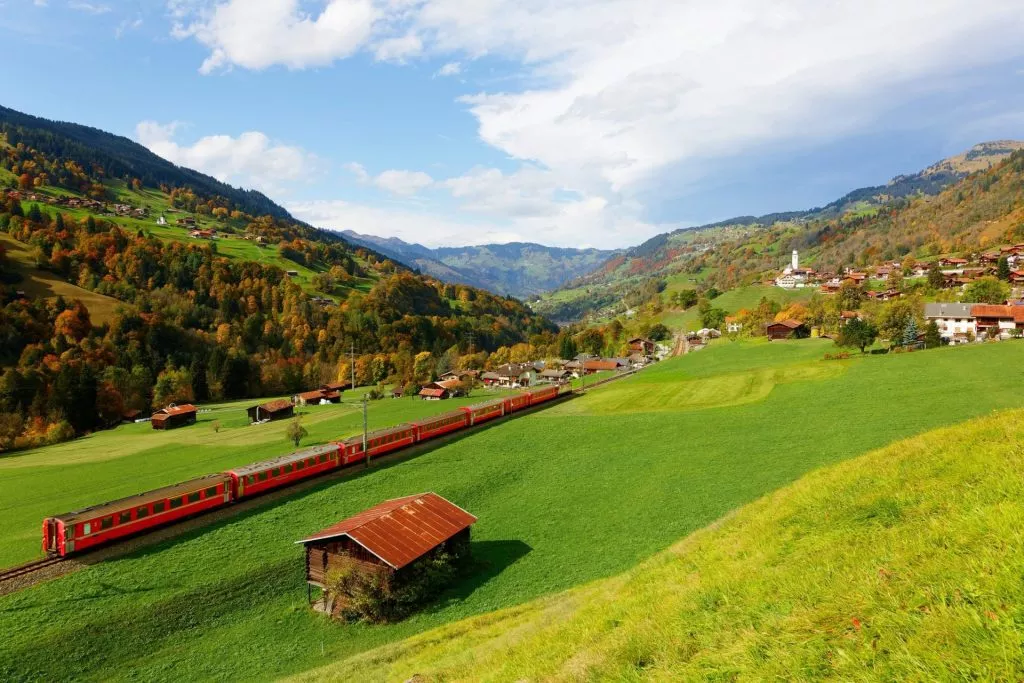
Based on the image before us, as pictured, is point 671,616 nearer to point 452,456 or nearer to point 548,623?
point 548,623

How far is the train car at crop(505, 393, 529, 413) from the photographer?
172 feet

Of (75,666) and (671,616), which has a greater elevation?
(671,616)

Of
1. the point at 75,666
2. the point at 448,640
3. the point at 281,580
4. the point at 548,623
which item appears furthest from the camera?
the point at 281,580

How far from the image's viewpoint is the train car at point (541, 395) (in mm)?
56719

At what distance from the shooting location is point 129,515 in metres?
22.6

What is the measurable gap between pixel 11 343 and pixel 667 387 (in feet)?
364

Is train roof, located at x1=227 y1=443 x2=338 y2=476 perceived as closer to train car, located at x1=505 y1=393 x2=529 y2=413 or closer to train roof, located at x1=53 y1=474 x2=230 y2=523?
train roof, located at x1=53 y1=474 x2=230 y2=523

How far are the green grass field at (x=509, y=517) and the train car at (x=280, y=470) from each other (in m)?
1.36

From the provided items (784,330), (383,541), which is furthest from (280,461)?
(784,330)

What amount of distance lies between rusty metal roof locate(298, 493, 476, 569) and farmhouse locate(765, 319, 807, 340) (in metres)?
87.1

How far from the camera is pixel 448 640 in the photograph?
15008 mm

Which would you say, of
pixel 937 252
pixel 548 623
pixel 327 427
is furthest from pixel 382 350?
pixel 937 252

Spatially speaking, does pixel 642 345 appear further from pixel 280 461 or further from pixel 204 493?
pixel 204 493

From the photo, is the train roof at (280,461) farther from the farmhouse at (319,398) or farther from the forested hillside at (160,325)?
the farmhouse at (319,398)
